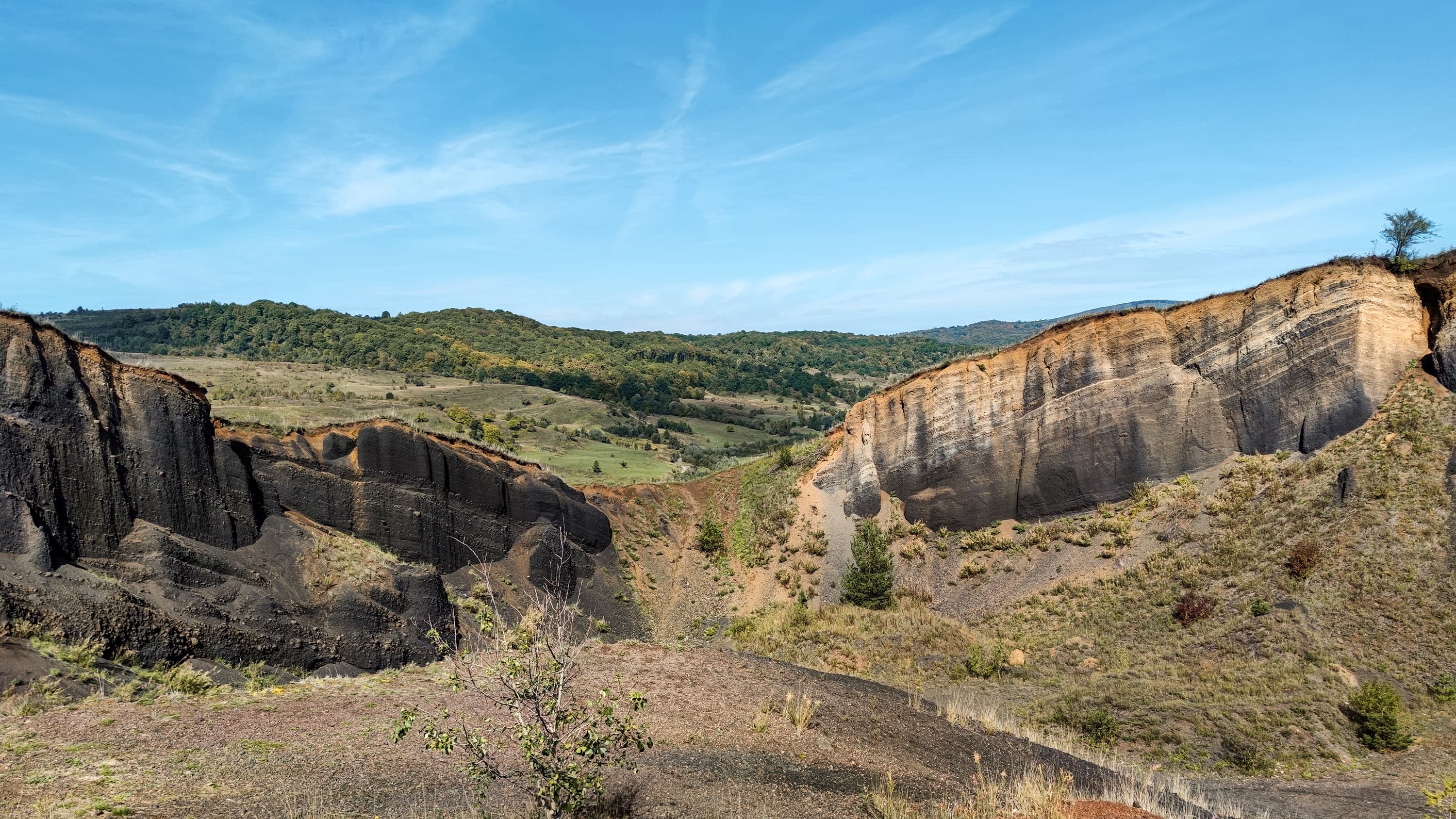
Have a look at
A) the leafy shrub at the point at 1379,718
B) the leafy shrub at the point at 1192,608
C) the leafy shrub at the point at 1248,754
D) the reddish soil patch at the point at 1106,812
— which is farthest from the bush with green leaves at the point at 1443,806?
the leafy shrub at the point at 1192,608

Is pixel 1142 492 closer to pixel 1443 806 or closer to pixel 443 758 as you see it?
pixel 1443 806

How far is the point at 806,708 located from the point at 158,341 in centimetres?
11426

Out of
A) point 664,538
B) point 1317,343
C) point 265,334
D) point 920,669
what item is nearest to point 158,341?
point 265,334

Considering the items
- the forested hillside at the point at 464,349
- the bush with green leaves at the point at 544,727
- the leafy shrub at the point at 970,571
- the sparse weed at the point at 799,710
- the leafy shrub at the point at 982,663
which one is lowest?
the leafy shrub at the point at 982,663

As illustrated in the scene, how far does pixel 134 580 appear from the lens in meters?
14.6

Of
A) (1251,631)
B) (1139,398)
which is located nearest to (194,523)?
(1251,631)

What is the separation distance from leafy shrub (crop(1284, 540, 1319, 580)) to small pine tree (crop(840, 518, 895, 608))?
11.2 metres

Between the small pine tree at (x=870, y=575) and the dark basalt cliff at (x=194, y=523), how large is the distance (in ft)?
43.2

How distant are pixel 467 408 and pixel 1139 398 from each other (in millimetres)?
64117

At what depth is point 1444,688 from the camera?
15.3 meters

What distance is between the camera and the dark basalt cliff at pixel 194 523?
43.6ft

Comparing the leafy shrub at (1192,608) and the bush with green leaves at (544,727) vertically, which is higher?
the bush with green leaves at (544,727)

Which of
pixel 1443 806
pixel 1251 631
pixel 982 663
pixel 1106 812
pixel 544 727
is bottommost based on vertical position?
pixel 982 663

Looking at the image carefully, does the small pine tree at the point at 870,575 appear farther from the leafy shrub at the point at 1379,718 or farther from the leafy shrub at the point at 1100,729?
the leafy shrub at the point at 1379,718
